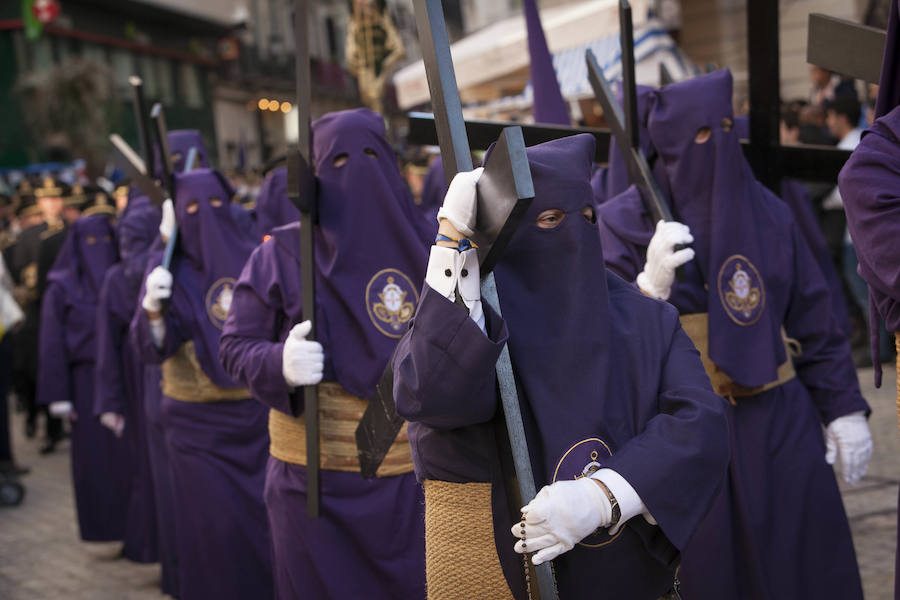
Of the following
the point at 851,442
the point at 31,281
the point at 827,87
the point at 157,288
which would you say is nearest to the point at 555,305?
the point at 851,442

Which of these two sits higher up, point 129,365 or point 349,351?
point 349,351

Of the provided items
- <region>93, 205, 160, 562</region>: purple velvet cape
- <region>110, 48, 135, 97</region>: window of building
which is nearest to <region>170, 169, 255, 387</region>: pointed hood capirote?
<region>93, 205, 160, 562</region>: purple velvet cape

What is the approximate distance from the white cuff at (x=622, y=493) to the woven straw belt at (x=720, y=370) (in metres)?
1.78

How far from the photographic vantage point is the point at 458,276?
231 cm

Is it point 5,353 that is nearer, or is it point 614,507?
point 614,507

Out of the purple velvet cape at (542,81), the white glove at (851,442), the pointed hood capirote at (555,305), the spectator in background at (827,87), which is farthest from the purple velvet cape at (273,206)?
the spectator in background at (827,87)

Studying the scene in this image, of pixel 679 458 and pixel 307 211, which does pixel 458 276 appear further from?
pixel 307 211

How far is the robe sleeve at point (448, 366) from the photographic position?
227cm

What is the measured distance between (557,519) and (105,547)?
6491 millimetres

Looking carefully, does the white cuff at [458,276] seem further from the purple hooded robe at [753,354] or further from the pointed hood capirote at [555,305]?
the purple hooded robe at [753,354]

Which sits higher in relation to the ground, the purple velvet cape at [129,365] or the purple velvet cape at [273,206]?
the purple velvet cape at [273,206]

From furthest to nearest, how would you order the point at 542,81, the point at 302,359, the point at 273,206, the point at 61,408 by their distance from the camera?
1. the point at 61,408
2. the point at 273,206
3. the point at 542,81
4. the point at 302,359

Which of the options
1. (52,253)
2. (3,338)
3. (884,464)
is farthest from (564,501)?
(52,253)

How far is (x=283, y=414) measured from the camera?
165 inches
